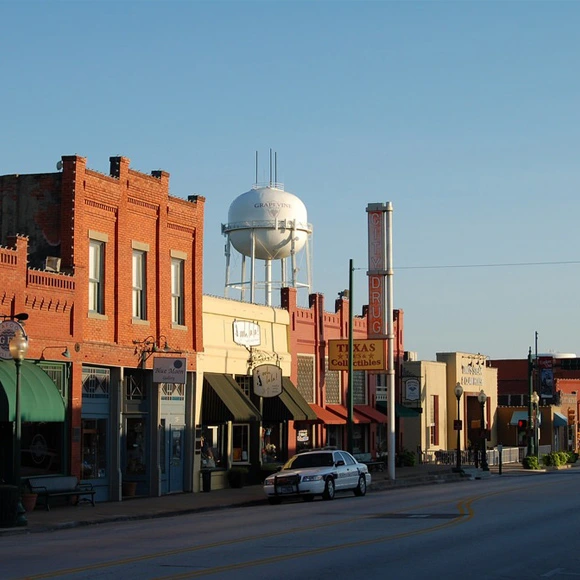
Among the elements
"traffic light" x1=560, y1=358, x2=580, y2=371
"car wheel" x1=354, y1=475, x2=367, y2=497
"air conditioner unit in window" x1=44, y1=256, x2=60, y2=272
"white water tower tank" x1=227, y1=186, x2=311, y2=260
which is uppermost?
"white water tower tank" x1=227, y1=186, x2=311, y2=260

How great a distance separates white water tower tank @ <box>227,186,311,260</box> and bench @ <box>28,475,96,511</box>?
88.8 ft

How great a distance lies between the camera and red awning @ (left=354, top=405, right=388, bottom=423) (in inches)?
2167

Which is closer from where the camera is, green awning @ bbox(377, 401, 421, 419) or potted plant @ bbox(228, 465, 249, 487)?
potted plant @ bbox(228, 465, 249, 487)

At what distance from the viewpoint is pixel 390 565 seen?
16.9m

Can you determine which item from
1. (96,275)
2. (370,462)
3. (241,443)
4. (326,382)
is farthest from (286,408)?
(96,275)

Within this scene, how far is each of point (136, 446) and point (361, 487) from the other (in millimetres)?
7372

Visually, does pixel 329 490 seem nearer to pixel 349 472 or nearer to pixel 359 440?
pixel 349 472

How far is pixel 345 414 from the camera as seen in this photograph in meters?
52.3

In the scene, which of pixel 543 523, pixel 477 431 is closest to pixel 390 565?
pixel 543 523

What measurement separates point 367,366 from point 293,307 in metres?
4.04

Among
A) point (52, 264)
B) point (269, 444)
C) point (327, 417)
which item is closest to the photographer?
point (52, 264)

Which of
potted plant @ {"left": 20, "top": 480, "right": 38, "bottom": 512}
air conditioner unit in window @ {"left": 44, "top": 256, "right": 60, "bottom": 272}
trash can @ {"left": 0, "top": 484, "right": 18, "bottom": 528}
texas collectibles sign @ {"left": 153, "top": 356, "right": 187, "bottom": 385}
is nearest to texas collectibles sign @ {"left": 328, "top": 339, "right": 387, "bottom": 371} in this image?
texas collectibles sign @ {"left": 153, "top": 356, "right": 187, "bottom": 385}

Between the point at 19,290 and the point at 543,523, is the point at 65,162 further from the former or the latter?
the point at 543,523

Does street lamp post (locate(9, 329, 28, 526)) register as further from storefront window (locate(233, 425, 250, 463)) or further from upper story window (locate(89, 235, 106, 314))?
storefront window (locate(233, 425, 250, 463))
